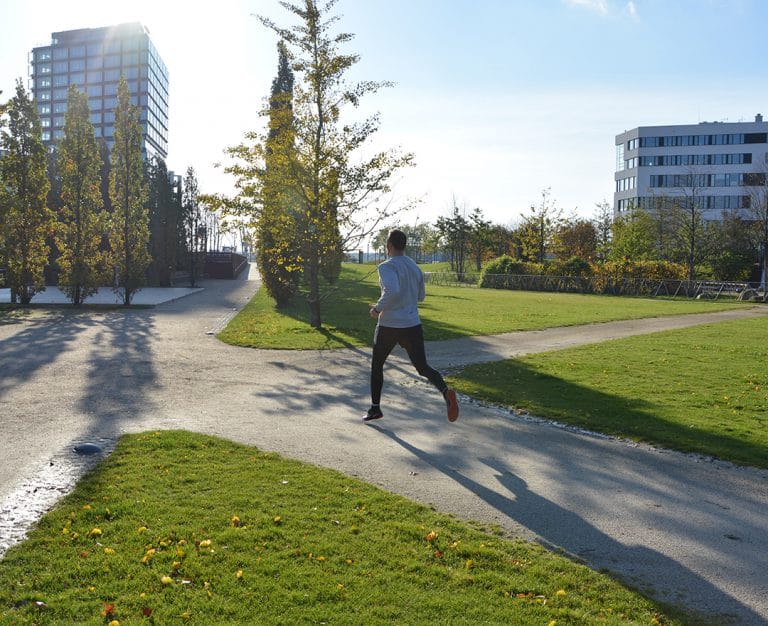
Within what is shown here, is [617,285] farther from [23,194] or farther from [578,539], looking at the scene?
[578,539]

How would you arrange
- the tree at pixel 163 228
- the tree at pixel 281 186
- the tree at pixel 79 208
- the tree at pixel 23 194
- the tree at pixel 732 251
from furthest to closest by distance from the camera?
the tree at pixel 732 251 < the tree at pixel 163 228 < the tree at pixel 79 208 < the tree at pixel 23 194 < the tree at pixel 281 186

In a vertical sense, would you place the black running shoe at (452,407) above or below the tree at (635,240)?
below

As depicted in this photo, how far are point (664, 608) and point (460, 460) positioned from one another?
272 centimetres

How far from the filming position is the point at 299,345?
46.3 feet

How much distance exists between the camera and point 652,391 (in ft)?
30.9

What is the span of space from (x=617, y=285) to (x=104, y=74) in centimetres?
10165

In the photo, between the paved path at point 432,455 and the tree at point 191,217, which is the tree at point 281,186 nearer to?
the paved path at point 432,455

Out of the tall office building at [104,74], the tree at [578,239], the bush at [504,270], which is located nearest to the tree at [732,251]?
the tree at [578,239]

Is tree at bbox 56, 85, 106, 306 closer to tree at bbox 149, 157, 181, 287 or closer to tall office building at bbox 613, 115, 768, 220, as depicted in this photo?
tree at bbox 149, 157, 181, 287

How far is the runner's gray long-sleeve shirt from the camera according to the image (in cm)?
693

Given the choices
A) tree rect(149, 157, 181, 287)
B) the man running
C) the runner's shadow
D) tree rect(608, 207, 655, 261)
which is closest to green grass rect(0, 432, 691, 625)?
the runner's shadow

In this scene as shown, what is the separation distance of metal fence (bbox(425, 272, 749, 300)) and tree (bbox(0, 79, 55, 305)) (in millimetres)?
31607

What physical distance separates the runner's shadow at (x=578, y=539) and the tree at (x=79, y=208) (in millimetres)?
22330

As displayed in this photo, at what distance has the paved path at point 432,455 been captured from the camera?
13.4ft
